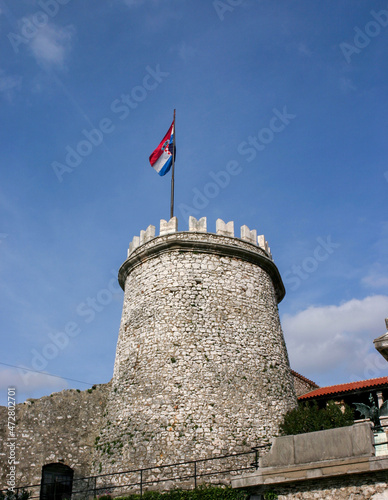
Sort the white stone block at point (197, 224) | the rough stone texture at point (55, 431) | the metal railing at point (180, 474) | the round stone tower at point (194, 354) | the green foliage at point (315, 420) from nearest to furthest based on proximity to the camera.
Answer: the metal railing at point (180, 474) → the green foliage at point (315, 420) → the round stone tower at point (194, 354) → the rough stone texture at point (55, 431) → the white stone block at point (197, 224)

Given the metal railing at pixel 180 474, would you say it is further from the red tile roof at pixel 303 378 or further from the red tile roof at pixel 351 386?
the red tile roof at pixel 303 378

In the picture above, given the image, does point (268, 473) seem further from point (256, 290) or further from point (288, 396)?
point (256, 290)

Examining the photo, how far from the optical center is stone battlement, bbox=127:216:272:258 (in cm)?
1675

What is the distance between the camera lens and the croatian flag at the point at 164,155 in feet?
64.6

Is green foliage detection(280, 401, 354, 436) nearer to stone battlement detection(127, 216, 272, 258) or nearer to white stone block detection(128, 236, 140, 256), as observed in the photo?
stone battlement detection(127, 216, 272, 258)

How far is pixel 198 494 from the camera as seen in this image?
11.6 metres

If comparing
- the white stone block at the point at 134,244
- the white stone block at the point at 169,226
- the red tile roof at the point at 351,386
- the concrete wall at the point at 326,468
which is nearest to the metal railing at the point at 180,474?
the concrete wall at the point at 326,468

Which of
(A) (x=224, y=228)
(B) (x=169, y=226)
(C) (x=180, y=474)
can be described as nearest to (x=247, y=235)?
(A) (x=224, y=228)

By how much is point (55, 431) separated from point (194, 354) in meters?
5.74

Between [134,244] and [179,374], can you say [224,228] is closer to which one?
[134,244]

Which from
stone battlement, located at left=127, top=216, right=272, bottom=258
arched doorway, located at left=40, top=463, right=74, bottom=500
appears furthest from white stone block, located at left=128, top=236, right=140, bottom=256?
arched doorway, located at left=40, top=463, right=74, bottom=500

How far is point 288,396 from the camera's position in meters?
15.5

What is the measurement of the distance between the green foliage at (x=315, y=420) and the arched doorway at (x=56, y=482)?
7392mm

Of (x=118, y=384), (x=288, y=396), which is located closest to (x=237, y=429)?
(x=288, y=396)
